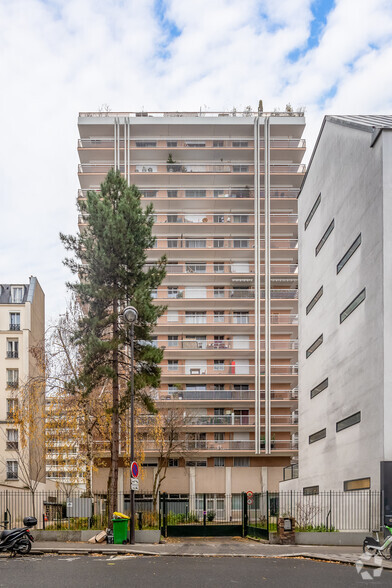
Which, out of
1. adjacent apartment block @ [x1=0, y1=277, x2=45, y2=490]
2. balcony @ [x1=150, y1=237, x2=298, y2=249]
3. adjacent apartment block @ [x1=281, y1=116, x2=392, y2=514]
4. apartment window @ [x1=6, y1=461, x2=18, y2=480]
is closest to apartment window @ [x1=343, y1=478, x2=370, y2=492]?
adjacent apartment block @ [x1=281, y1=116, x2=392, y2=514]

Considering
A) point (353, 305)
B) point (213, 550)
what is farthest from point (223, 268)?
point (213, 550)

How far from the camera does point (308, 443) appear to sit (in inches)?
1598

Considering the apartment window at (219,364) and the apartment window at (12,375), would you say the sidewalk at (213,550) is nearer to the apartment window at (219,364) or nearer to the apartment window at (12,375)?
the apartment window at (12,375)

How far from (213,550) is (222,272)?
42.5 metres

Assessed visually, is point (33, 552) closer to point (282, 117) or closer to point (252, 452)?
point (252, 452)

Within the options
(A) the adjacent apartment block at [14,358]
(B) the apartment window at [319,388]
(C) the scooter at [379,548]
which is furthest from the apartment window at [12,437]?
(C) the scooter at [379,548]

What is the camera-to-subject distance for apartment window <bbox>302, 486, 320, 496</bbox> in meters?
37.8

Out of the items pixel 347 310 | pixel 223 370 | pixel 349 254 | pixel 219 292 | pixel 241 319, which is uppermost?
pixel 219 292

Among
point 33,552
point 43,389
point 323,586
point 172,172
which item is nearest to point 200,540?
point 33,552

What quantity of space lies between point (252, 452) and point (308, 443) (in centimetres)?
1960

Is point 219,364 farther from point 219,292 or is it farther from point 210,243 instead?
point 210,243

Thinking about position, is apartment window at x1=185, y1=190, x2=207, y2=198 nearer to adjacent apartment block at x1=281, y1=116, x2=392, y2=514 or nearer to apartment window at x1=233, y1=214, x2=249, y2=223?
apartment window at x1=233, y1=214, x2=249, y2=223

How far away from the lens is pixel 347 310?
32375 mm

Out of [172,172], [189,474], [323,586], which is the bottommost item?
[189,474]
